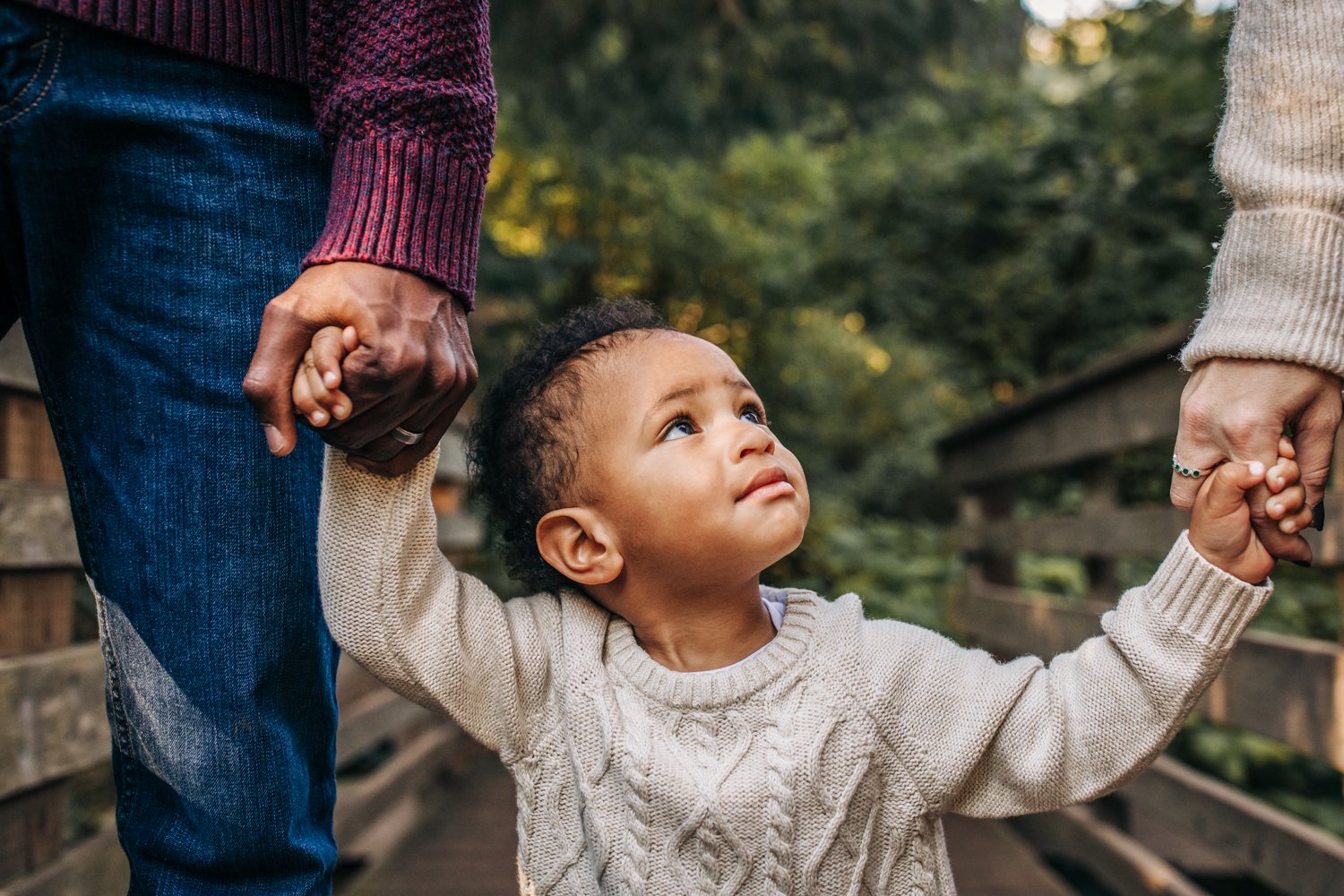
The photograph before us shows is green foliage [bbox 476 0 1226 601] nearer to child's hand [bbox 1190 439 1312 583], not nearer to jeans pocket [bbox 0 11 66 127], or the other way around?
child's hand [bbox 1190 439 1312 583]

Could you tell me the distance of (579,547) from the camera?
1400mm

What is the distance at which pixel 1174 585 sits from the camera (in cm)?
119

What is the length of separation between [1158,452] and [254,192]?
490 centimetres

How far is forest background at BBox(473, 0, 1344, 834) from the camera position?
4.88 metres

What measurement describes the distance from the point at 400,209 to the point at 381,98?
4.2 inches

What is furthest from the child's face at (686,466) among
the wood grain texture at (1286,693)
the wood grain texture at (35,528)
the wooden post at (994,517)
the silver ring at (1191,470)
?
the wooden post at (994,517)

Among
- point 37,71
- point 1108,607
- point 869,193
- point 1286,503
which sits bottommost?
point 1108,607

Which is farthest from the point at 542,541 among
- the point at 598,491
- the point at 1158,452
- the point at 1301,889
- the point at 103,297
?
the point at 1158,452

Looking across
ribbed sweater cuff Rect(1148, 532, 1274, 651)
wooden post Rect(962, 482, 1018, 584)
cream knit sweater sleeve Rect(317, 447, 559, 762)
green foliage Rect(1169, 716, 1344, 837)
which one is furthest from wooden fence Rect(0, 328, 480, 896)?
green foliage Rect(1169, 716, 1344, 837)

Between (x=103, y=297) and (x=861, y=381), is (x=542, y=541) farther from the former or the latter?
(x=861, y=381)

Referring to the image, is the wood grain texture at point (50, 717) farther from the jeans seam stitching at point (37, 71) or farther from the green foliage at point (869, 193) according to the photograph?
the green foliage at point (869, 193)

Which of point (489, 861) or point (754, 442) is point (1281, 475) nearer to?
point (754, 442)

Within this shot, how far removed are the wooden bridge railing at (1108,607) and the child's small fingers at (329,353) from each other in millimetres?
1152

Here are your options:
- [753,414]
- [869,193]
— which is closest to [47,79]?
[753,414]
